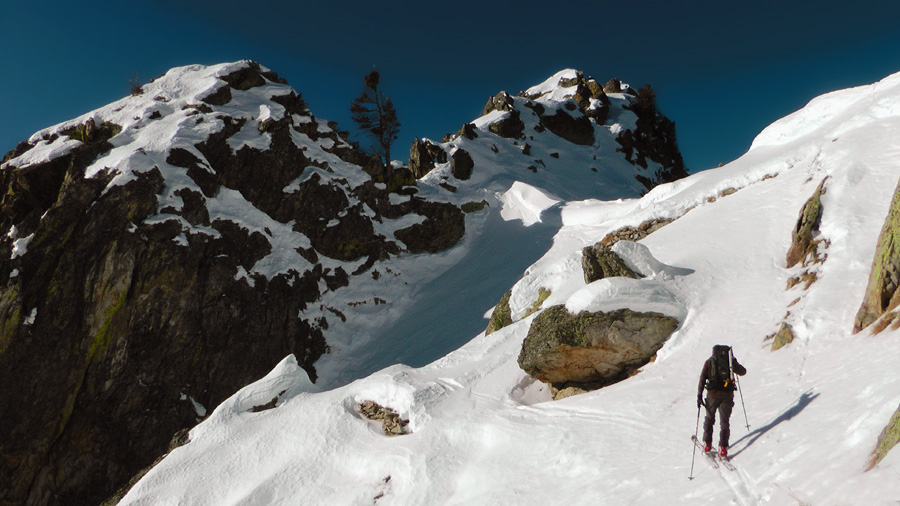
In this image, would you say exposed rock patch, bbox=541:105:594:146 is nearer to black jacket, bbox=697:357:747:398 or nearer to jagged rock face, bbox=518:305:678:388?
jagged rock face, bbox=518:305:678:388

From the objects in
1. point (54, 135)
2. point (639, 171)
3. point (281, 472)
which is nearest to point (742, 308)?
point (281, 472)

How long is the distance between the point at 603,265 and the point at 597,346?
368cm

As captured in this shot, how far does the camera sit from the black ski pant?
7.64 metres

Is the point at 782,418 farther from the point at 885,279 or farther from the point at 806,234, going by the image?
the point at 806,234

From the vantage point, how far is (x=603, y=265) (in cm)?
1506

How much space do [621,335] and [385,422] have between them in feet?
21.8

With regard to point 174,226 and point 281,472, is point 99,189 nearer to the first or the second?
point 174,226

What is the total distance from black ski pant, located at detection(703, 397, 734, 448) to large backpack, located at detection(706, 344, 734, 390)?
211 millimetres

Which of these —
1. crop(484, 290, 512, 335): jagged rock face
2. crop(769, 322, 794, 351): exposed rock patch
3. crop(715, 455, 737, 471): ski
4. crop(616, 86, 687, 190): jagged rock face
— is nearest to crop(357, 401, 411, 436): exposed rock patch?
crop(484, 290, 512, 335): jagged rock face

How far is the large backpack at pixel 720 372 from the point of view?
805 cm

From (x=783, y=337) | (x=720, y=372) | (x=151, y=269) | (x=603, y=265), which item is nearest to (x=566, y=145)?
(x=603, y=265)

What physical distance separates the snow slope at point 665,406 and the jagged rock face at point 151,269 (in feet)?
37.6

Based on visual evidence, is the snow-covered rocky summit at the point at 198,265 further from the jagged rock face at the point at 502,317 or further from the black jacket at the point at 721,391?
the black jacket at the point at 721,391

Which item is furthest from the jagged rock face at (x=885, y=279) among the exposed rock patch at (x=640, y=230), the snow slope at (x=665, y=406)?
the exposed rock patch at (x=640, y=230)
